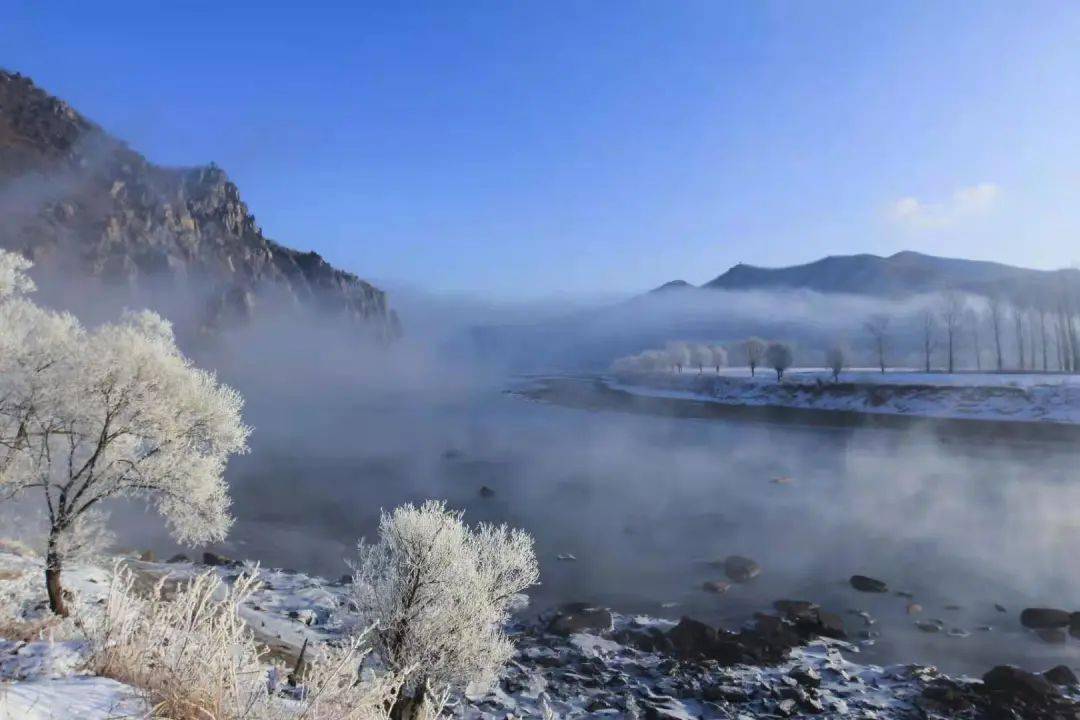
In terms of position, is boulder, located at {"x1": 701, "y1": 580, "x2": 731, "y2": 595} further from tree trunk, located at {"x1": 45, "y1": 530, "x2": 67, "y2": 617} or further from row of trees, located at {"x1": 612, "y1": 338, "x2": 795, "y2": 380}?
row of trees, located at {"x1": 612, "y1": 338, "x2": 795, "y2": 380}

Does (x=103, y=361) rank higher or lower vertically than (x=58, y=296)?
lower

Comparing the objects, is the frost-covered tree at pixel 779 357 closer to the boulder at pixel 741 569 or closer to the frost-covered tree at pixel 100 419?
the boulder at pixel 741 569

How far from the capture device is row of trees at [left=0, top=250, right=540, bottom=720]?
13.1 metres

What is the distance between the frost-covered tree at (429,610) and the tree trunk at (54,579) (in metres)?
6.40

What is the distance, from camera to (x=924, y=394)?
7900cm

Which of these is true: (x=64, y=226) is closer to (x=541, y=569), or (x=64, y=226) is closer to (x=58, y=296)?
(x=58, y=296)

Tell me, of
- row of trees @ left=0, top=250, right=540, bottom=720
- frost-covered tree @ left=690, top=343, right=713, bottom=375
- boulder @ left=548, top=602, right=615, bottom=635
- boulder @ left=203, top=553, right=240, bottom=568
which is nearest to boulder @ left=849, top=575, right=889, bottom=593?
boulder @ left=548, top=602, right=615, bottom=635

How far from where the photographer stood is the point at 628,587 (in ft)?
84.3

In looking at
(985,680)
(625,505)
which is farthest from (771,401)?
(985,680)

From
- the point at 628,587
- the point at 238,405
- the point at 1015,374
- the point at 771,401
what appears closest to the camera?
the point at 238,405

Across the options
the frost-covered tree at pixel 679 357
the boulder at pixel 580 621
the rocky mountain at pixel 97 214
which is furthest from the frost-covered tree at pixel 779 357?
the rocky mountain at pixel 97 214

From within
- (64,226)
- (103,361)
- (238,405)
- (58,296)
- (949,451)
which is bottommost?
(949,451)

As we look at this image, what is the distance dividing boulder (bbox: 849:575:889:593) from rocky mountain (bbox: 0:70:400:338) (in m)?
162

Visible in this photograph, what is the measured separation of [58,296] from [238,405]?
471ft
